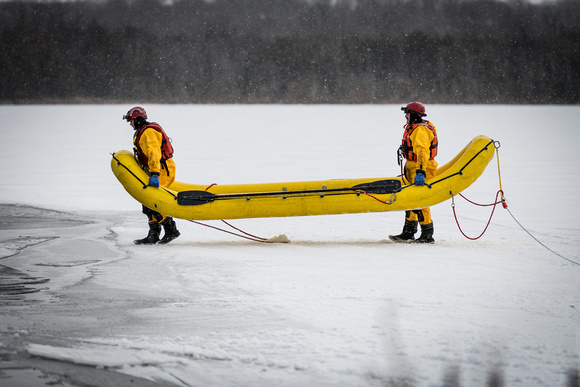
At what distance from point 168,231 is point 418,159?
209 centimetres

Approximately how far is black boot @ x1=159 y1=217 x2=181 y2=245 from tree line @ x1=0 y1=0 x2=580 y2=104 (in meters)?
34.1

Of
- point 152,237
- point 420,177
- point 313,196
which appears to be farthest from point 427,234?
point 152,237

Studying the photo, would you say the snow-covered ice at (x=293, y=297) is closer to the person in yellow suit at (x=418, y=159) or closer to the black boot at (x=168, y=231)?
the black boot at (x=168, y=231)

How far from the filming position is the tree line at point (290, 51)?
40562 mm

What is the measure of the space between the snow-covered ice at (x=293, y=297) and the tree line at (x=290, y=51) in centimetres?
3286

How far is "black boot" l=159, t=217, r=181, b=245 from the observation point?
226 inches

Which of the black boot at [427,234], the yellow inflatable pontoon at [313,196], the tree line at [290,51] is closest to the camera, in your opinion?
the yellow inflatable pontoon at [313,196]

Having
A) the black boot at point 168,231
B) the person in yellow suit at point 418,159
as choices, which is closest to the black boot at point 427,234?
the person in yellow suit at point 418,159

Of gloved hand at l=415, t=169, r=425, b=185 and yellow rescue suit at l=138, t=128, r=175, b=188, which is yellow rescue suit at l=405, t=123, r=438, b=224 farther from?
yellow rescue suit at l=138, t=128, r=175, b=188

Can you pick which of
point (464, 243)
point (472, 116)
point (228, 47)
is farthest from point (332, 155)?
point (228, 47)

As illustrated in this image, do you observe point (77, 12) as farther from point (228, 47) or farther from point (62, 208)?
point (62, 208)

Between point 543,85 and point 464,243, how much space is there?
121ft

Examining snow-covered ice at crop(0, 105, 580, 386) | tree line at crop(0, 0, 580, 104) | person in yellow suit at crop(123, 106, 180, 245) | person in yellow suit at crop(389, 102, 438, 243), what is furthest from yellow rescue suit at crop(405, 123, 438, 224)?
tree line at crop(0, 0, 580, 104)

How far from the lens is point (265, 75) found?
139 feet
